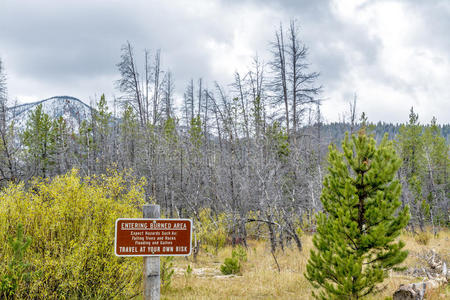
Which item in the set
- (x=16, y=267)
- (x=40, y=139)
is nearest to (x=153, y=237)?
(x=16, y=267)

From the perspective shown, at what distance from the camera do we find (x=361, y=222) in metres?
4.83

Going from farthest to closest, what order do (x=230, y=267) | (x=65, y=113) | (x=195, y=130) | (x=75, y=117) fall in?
(x=65, y=113)
(x=75, y=117)
(x=195, y=130)
(x=230, y=267)

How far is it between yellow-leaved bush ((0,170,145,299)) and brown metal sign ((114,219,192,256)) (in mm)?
1259

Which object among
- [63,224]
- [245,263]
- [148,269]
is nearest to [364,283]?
[148,269]

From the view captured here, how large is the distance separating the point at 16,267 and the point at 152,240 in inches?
86.9

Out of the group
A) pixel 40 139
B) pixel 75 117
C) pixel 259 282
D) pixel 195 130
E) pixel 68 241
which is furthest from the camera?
pixel 75 117

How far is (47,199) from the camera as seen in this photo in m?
5.70

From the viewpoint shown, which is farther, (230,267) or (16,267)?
(230,267)

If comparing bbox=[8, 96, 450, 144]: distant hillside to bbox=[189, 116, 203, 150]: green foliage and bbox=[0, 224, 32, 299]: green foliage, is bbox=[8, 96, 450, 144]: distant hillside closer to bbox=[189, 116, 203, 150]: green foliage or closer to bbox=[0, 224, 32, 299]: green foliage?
bbox=[0, 224, 32, 299]: green foliage

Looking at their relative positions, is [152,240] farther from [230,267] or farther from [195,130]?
[195,130]

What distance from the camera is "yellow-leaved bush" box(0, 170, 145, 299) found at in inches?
196

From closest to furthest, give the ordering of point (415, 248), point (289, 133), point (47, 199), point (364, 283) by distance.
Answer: point (364, 283), point (47, 199), point (415, 248), point (289, 133)

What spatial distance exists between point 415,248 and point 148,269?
11.6 metres

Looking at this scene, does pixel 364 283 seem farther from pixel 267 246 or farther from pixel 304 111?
pixel 304 111
